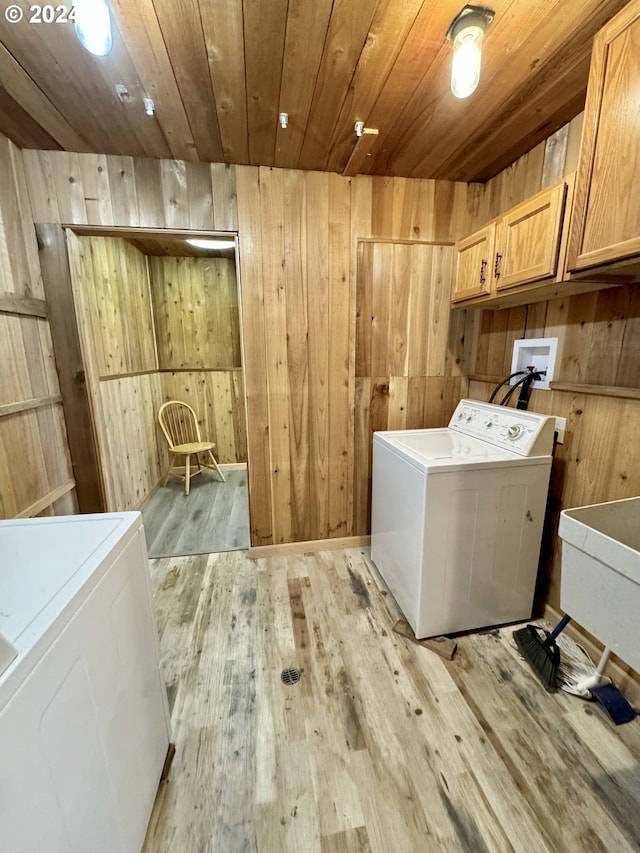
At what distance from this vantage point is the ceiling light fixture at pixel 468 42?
1071mm

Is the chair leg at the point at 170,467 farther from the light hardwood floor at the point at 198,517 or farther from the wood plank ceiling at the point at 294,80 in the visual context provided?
the wood plank ceiling at the point at 294,80

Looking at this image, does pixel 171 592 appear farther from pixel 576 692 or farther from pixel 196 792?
pixel 576 692

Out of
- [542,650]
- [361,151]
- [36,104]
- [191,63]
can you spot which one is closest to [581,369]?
[542,650]

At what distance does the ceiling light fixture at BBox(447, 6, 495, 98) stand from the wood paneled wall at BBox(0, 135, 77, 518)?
2014 millimetres

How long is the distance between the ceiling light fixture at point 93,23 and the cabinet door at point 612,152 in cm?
150

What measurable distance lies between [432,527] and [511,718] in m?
0.75

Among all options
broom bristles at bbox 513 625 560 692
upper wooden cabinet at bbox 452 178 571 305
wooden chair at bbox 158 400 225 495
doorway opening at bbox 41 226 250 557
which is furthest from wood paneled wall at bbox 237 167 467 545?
wooden chair at bbox 158 400 225 495

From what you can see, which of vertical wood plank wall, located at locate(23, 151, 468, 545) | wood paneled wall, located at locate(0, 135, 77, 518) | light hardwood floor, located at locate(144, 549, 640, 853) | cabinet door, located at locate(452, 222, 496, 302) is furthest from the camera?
vertical wood plank wall, located at locate(23, 151, 468, 545)

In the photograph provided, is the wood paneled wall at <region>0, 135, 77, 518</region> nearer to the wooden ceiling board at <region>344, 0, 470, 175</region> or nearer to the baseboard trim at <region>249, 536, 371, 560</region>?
the baseboard trim at <region>249, 536, 371, 560</region>

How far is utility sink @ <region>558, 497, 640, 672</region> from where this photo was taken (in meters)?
0.90

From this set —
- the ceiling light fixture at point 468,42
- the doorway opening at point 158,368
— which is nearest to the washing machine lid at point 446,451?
the doorway opening at point 158,368

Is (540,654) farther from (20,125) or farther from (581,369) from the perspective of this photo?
(20,125)

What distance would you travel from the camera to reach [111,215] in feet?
6.29

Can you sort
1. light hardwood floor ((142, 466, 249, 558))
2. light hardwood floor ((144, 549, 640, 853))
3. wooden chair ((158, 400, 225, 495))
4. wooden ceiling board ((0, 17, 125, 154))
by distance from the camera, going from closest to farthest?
light hardwood floor ((144, 549, 640, 853))
wooden ceiling board ((0, 17, 125, 154))
light hardwood floor ((142, 466, 249, 558))
wooden chair ((158, 400, 225, 495))
